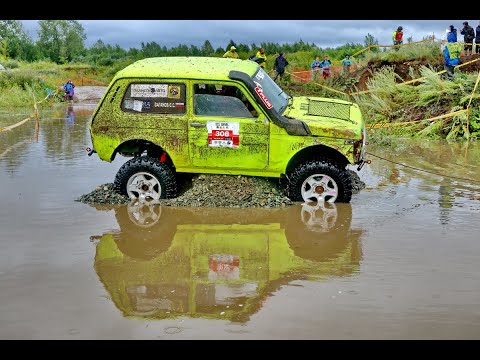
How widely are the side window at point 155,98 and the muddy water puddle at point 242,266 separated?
145cm

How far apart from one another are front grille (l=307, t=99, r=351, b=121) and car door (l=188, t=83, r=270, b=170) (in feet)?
3.24

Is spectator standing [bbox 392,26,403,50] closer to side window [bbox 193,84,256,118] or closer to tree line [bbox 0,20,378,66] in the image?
tree line [bbox 0,20,378,66]

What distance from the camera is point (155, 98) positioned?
9.25 m

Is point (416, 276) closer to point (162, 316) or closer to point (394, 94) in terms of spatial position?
point (162, 316)

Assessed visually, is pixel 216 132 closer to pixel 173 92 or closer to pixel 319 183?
pixel 173 92

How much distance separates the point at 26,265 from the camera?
6.79m

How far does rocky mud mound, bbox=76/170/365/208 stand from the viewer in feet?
30.4

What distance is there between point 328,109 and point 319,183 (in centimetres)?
128

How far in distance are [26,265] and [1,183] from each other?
174 inches

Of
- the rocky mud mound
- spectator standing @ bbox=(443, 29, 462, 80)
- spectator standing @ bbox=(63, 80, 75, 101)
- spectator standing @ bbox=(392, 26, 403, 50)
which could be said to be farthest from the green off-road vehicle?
spectator standing @ bbox=(63, 80, 75, 101)

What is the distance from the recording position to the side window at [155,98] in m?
9.18

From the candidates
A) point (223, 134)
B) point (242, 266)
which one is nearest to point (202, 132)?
point (223, 134)
